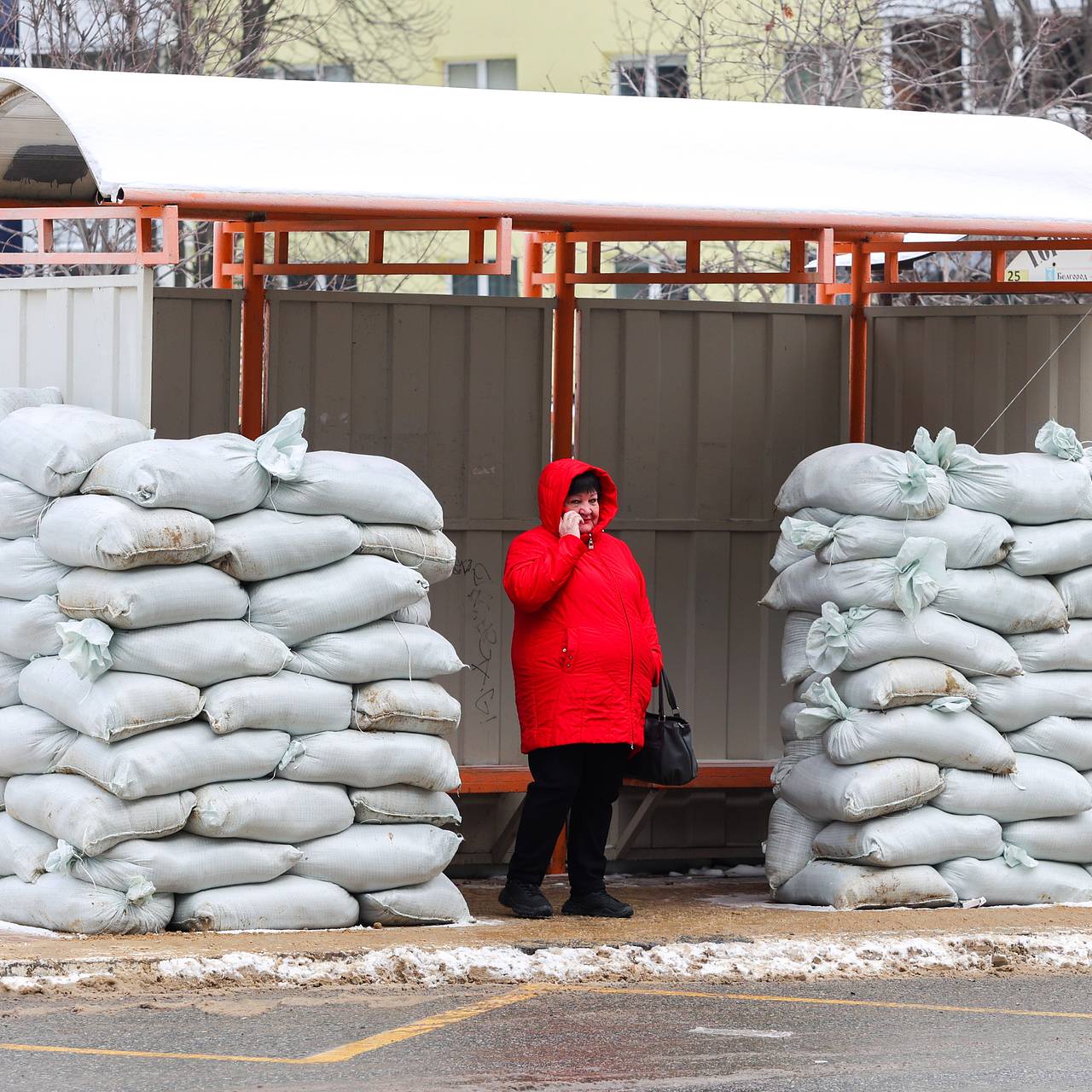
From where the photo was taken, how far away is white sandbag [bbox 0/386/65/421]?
799 cm

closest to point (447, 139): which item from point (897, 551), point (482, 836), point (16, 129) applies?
point (16, 129)

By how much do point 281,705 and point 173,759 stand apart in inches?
16.2


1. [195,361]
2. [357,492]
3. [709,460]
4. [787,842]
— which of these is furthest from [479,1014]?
[709,460]

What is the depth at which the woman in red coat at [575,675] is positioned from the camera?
795cm

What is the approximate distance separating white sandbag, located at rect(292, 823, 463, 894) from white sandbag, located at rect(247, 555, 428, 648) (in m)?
0.69

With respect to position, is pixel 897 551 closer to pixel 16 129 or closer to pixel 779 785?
pixel 779 785

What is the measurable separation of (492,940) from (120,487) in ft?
6.27

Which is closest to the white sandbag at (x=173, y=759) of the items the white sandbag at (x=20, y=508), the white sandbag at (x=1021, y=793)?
the white sandbag at (x=20, y=508)

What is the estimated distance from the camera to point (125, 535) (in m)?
7.15

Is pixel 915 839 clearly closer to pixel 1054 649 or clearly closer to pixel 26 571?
pixel 1054 649

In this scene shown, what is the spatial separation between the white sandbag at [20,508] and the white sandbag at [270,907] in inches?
54.4

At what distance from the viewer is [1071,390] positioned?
9.66 meters

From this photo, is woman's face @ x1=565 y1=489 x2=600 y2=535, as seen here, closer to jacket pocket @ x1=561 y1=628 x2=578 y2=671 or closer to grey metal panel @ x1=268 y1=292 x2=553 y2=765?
jacket pocket @ x1=561 y1=628 x2=578 y2=671

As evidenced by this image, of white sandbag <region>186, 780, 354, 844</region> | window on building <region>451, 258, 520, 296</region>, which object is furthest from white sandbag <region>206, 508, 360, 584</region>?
window on building <region>451, 258, 520, 296</region>
